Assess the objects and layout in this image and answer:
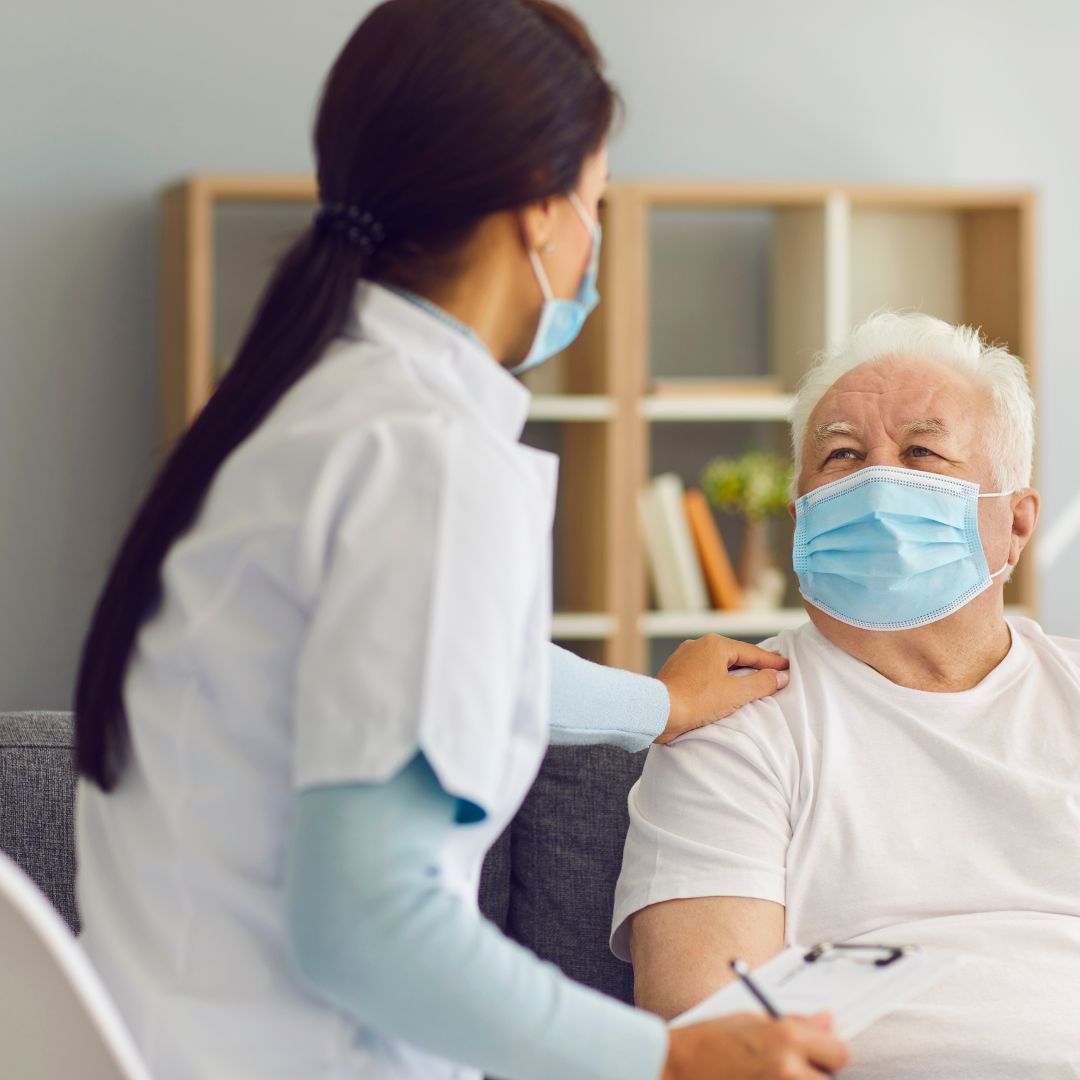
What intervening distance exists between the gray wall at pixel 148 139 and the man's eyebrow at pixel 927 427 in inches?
83.1

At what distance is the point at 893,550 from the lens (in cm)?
157

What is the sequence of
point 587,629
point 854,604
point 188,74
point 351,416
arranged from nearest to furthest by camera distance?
→ point 351,416, point 854,604, point 587,629, point 188,74

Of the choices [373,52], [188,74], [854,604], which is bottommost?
[854,604]

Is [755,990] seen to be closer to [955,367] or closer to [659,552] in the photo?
[955,367]

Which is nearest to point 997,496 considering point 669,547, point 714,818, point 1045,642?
point 1045,642

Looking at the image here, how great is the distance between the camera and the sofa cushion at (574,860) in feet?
5.39

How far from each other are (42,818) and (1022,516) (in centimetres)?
116

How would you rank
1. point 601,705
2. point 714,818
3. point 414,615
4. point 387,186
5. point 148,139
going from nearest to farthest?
point 414,615
point 387,186
point 601,705
point 714,818
point 148,139

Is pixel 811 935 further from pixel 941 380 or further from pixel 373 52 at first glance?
pixel 373 52

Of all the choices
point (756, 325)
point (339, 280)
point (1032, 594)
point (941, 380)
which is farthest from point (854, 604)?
point (756, 325)

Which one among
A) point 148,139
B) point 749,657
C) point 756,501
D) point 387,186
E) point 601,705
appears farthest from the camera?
point 148,139

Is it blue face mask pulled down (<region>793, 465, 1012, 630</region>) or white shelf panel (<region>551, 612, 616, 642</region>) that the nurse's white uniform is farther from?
white shelf panel (<region>551, 612, 616, 642</region>)

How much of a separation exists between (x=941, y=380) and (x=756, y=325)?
2.17m

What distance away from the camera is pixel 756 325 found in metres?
3.77
